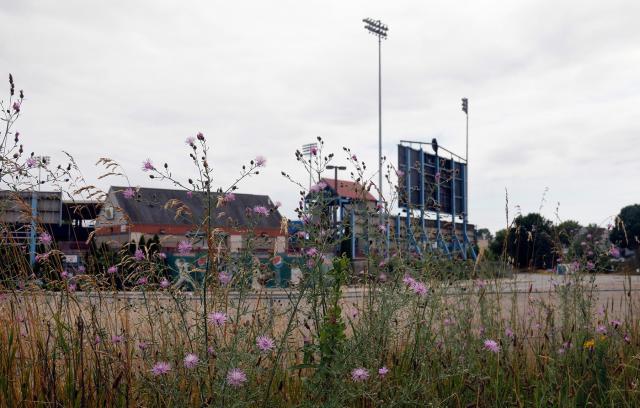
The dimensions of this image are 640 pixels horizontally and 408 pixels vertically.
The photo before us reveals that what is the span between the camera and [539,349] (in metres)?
4.19

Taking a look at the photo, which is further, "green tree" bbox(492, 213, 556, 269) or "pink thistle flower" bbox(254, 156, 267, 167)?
"green tree" bbox(492, 213, 556, 269)

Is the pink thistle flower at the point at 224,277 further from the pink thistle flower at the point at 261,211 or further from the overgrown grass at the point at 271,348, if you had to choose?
the pink thistle flower at the point at 261,211

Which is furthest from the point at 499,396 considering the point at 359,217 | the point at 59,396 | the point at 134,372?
the point at 59,396

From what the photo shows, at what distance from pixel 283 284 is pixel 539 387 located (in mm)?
1531

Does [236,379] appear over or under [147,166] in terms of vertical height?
under

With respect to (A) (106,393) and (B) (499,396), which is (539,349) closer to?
(B) (499,396)

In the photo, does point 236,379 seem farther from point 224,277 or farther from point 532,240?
point 532,240

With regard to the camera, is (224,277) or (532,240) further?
(532,240)

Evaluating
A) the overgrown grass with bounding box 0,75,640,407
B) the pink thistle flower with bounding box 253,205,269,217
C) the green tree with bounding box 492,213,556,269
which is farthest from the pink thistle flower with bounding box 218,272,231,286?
the green tree with bounding box 492,213,556,269

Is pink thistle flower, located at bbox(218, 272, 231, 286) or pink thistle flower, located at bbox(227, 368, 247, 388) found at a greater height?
pink thistle flower, located at bbox(218, 272, 231, 286)

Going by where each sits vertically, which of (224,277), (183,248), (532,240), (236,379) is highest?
(532,240)

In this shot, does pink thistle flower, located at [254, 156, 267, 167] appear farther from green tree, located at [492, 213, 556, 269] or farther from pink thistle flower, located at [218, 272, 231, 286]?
green tree, located at [492, 213, 556, 269]

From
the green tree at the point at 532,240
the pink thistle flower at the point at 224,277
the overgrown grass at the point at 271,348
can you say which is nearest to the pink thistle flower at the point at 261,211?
the overgrown grass at the point at 271,348

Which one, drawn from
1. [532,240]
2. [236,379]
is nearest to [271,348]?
[236,379]
